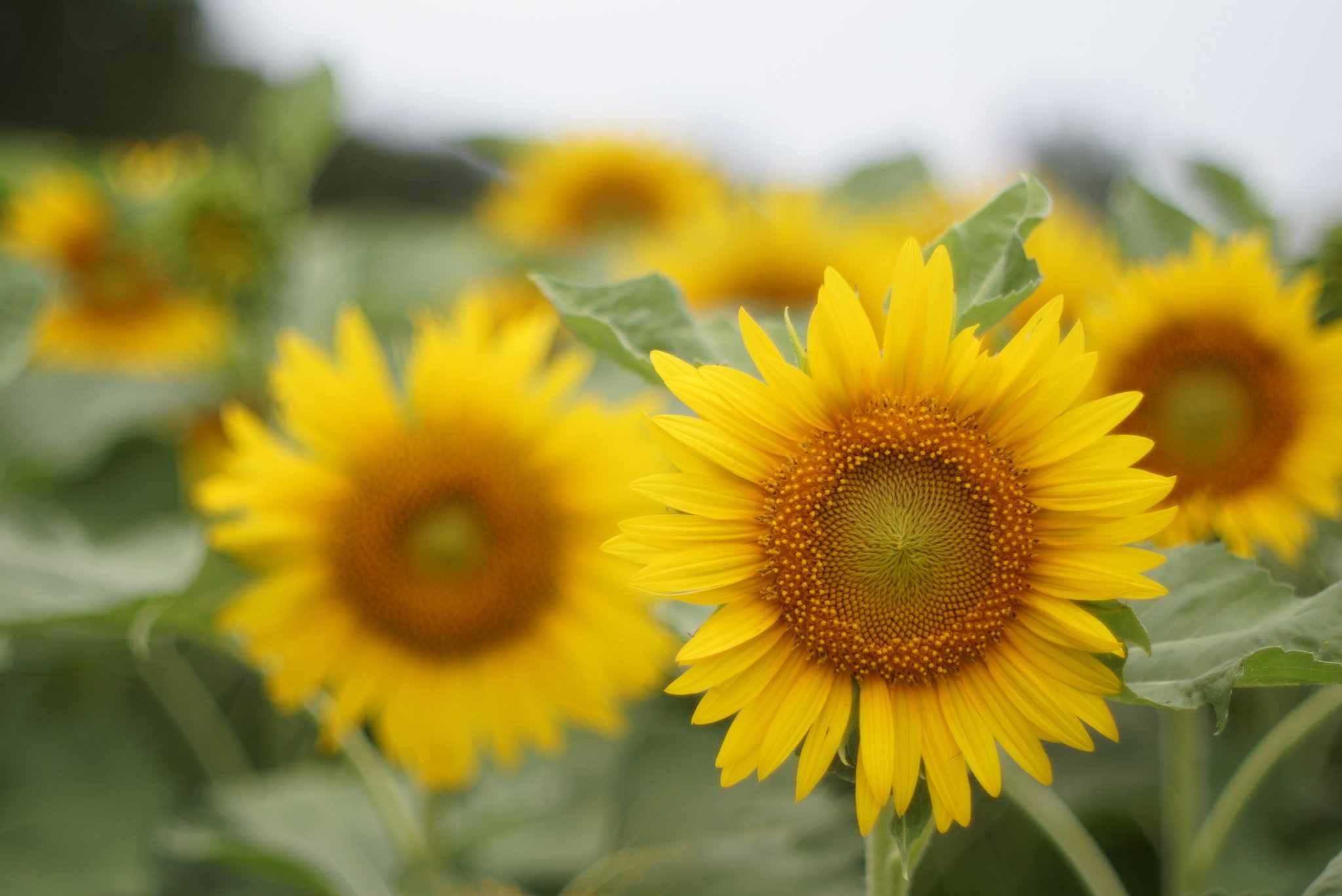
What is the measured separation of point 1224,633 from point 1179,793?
332 mm

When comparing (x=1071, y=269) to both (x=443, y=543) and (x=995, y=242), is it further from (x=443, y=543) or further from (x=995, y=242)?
(x=443, y=543)

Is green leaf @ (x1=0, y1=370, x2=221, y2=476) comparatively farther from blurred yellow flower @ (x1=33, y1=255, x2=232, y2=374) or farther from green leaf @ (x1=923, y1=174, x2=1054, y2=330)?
green leaf @ (x1=923, y1=174, x2=1054, y2=330)

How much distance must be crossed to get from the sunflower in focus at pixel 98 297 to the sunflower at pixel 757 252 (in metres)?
0.78

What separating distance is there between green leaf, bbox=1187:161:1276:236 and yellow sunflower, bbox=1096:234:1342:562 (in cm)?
16

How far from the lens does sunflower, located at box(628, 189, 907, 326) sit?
138 cm

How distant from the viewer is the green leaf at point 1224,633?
461 millimetres

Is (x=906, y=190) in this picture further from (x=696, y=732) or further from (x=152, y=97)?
(x=152, y=97)

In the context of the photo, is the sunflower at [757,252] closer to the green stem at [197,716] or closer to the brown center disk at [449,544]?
the brown center disk at [449,544]

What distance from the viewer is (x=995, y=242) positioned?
590 mm

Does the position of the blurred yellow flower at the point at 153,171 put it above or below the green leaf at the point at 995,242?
below

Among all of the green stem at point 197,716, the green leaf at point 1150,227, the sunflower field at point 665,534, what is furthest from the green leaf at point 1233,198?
the green stem at point 197,716

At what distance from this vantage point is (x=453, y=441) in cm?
99

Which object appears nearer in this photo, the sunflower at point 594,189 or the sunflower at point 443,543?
the sunflower at point 443,543

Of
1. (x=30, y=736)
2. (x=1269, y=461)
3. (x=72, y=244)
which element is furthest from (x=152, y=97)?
(x=1269, y=461)
